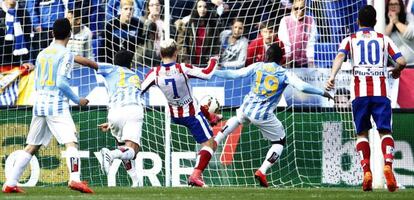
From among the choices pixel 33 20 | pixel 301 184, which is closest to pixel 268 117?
pixel 301 184

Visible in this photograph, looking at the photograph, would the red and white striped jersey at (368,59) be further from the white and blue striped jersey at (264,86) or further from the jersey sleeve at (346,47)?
the white and blue striped jersey at (264,86)

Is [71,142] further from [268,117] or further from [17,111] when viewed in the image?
[17,111]

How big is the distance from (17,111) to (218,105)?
3.82 meters

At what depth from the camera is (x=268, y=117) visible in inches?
713

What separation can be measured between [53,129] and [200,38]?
6334mm

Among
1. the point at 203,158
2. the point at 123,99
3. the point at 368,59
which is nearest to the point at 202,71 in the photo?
the point at 203,158

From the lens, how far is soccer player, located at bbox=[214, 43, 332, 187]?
18.0 m

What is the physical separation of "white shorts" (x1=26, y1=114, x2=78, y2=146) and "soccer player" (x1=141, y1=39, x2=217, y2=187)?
2.29 meters

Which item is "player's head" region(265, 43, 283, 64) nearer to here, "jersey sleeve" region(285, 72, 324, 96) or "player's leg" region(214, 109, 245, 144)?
"jersey sleeve" region(285, 72, 324, 96)

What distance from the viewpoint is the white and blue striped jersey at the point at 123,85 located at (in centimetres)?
1756

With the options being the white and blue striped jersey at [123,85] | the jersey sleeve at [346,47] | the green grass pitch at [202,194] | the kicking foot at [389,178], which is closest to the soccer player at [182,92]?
the white and blue striped jersey at [123,85]

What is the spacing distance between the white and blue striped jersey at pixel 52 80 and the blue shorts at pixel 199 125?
2656 millimetres

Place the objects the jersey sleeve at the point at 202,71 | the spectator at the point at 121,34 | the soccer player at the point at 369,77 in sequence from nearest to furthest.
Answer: the soccer player at the point at 369,77 → the jersey sleeve at the point at 202,71 → the spectator at the point at 121,34

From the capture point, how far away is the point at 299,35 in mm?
20453
